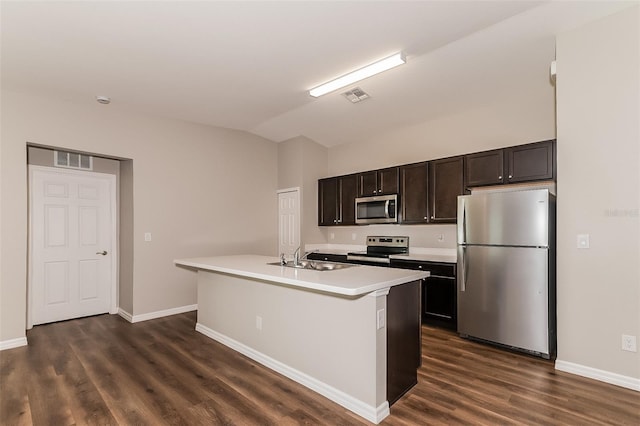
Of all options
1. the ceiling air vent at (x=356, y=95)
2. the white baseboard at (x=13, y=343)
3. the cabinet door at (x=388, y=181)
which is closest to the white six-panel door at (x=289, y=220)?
the cabinet door at (x=388, y=181)

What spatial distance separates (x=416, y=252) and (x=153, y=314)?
3746 mm

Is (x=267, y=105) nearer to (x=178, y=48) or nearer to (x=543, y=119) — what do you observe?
(x=178, y=48)

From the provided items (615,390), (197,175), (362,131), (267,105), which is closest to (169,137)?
(197,175)

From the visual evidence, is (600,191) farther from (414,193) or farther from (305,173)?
(305,173)

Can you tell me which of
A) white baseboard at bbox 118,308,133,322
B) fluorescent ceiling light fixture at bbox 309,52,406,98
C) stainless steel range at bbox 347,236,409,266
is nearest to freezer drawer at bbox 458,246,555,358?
stainless steel range at bbox 347,236,409,266

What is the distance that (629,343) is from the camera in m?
2.64

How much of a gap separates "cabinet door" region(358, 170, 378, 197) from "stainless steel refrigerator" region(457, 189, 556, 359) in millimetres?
1628

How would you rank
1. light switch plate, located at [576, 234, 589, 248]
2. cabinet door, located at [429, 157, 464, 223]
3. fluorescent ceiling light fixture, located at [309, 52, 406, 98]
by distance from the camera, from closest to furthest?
light switch plate, located at [576, 234, 589, 248]
fluorescent ceiling light fixture, located at [309, 52, 406, 98]
cabinet door, located at [429, 157, 464, 223]

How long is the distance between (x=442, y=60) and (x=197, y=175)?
11.9ft

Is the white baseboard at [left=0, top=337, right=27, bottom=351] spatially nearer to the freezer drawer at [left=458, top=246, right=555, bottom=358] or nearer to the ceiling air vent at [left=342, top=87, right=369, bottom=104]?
the ceiling air vent at [left=342, top=87, right=369, bottom=104]

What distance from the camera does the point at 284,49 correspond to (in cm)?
312

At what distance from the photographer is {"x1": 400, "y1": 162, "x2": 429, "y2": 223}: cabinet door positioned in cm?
454

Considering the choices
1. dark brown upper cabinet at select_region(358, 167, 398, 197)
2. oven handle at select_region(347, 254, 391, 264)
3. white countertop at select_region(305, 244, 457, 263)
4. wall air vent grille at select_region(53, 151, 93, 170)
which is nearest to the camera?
white countertop at select_region(305, 244, 457, 263)

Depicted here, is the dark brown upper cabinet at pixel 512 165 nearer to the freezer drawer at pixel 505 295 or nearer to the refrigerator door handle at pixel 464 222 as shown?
the refrigerator door handle at pixel 464 222
